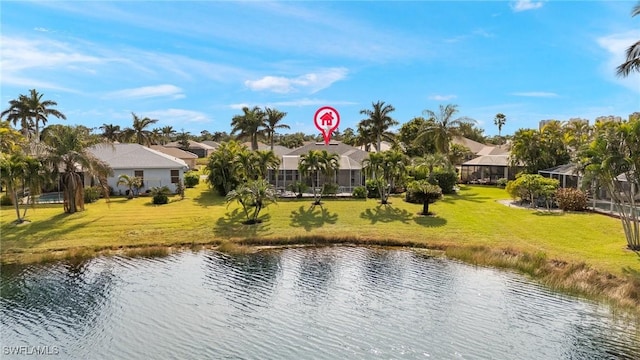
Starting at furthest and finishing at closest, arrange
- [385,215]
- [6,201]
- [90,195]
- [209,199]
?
1. [209,199]
2. [90,195]
3. [6,201]
4. [385,215]

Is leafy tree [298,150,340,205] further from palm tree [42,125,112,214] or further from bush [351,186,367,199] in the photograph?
palm tree [42,125,112,214]

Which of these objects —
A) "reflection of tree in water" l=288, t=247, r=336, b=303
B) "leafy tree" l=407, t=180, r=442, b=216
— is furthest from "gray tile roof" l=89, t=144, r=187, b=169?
"reflection of tree in water" l=288, t=247, r=336, b=303

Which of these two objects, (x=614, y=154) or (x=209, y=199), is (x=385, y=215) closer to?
(x=614, y=154)

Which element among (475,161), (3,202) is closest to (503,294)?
(3,202)

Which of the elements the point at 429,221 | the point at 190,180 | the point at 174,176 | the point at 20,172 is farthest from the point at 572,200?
the point at 20,172

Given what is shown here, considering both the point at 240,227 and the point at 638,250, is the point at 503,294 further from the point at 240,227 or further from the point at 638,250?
the point at 240,227
